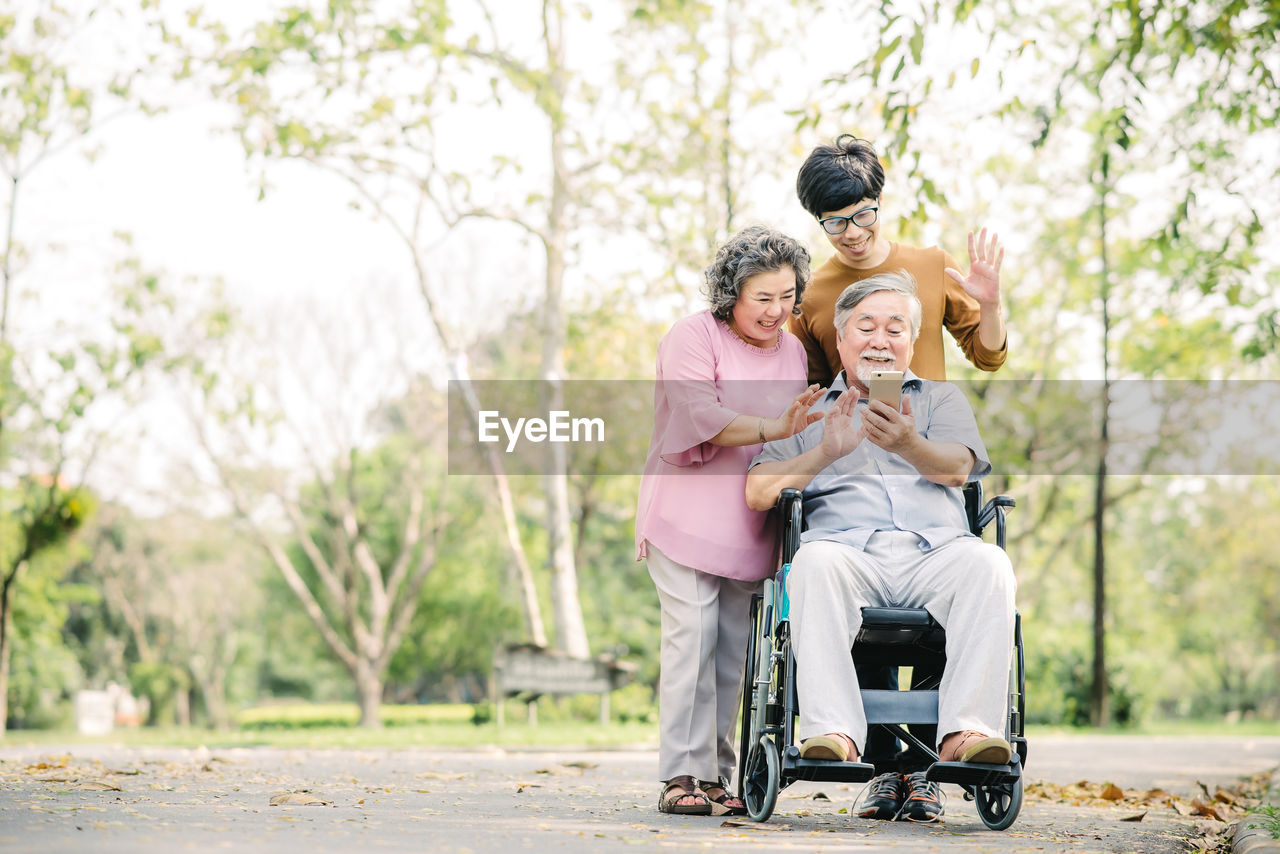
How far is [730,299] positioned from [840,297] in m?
0.36

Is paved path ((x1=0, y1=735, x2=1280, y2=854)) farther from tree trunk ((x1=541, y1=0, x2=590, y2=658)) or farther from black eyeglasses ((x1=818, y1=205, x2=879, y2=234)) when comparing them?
tree trunk ((x1=541, y1=0, x2=590, y2=658))

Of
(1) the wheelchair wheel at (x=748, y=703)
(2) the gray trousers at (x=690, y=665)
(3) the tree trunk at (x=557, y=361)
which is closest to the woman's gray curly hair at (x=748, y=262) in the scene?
(2) the gray trousers at (x=690, y=665)

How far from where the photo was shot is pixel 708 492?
13.9 ft

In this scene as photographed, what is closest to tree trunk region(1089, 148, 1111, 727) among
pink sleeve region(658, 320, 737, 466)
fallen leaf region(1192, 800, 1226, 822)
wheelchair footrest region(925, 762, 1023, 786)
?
fallen leaf region(1192, 800, 1226, 822)

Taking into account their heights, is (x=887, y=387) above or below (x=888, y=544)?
above

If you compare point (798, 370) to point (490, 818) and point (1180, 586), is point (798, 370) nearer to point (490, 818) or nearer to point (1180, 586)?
point (490, 818)

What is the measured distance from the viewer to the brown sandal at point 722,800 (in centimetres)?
414

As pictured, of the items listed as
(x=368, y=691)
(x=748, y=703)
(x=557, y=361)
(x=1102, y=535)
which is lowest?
(x=368, y=691)

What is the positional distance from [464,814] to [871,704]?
132 cm

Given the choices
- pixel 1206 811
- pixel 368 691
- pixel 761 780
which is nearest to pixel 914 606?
pixel 761 780

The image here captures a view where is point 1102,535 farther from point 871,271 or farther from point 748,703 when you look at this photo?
point 748,703

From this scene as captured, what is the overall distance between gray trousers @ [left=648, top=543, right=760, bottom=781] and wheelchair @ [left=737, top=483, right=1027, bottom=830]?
14 centimetres

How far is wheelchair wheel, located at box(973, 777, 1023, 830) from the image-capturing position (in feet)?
12.4

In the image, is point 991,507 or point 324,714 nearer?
point 991,507
